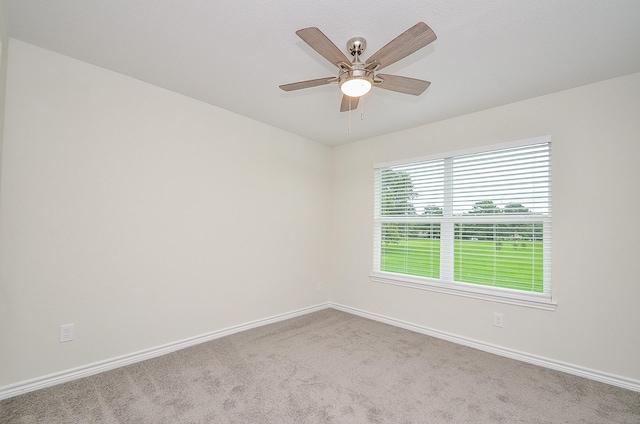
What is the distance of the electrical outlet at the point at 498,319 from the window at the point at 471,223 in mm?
157

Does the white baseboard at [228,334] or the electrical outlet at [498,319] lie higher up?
the electrical outlet at [498,319]

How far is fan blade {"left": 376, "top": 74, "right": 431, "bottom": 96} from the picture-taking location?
182 centimetres

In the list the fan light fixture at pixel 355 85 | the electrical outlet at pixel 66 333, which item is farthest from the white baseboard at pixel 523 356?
the electrical outlet at pixel 66 333

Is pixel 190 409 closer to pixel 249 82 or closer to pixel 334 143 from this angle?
pixel 249 82

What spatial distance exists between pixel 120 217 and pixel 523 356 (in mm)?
3773

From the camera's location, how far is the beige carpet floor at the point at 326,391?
1851mm

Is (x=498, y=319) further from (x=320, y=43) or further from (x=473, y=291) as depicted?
(x=320, y=43)

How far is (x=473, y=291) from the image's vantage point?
2992 millimetres

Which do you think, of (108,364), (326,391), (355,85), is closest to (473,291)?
(326,391)

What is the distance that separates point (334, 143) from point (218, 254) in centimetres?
229

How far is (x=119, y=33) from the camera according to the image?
6.31ft

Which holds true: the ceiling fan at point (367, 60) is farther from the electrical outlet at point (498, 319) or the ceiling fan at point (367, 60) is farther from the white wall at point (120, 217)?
the electrical outlet at point (498, 319)

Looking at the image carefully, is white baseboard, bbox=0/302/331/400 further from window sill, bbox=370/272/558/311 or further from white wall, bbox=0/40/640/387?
window sill, bbox=370/272/558/311

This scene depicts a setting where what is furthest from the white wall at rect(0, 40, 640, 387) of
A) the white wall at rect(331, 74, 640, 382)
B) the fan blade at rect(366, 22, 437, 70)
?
the fan blade at rect(366, 22, 437, 70)
